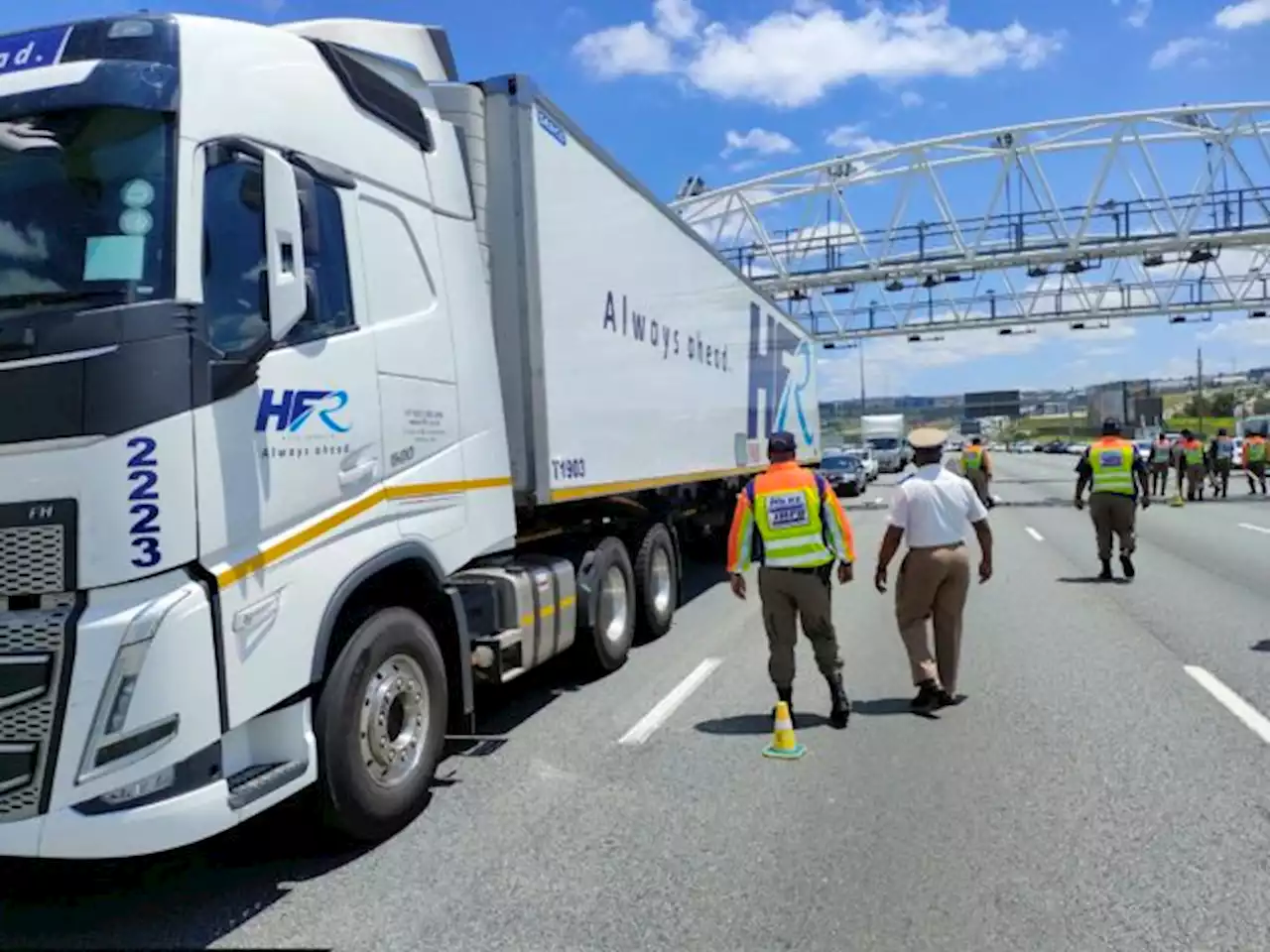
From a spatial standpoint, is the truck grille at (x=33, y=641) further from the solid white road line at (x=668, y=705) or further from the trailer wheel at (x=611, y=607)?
the trailer wheel at (x=611, y=607)

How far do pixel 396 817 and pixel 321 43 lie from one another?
136 inches

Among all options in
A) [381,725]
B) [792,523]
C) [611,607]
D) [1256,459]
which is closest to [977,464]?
A: [1256,459]

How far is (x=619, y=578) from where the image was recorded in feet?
→ 28.5

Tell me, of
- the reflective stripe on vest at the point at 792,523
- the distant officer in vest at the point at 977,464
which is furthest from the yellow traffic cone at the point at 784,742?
the distant officer in vest at the point at 977,464

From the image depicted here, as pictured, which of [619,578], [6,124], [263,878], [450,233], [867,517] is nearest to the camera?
[6,124]

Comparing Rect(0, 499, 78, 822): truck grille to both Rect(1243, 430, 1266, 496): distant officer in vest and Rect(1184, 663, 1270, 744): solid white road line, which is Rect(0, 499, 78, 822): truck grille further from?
Rect(1243, 430, 1266, 496): distant officer in vest

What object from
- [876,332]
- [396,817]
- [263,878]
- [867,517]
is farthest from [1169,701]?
[876,332]

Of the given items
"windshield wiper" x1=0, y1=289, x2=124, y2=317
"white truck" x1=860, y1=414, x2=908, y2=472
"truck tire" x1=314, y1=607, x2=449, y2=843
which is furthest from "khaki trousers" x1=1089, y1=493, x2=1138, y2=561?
"white truck" x1=860, y1=414, x2=908, y2=472

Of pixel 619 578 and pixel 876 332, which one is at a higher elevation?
pixel 876 332

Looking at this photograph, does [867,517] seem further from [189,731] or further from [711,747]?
[189,731]

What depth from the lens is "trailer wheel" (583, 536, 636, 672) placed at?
7961 mm

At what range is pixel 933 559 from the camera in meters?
6.85

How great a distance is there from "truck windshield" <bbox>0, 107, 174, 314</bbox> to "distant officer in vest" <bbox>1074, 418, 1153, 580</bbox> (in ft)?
36.8

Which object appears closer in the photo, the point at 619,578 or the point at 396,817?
the point at 396,817
